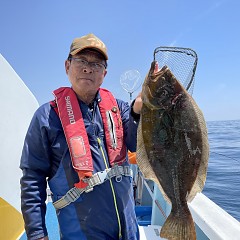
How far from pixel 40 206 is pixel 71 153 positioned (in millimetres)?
547

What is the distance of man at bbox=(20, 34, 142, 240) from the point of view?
2.11 meters

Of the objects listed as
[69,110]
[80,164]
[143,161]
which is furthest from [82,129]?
[143,161]

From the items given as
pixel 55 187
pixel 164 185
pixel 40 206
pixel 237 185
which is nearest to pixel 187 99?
pixel 164 185

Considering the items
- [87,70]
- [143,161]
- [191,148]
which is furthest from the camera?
[87,70]

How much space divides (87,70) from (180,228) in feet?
4.99

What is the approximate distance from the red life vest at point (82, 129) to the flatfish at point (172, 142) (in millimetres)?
343

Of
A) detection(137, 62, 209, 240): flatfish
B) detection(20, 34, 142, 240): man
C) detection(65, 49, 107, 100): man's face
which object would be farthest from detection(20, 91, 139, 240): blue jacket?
detection(65, 49, 107, 100): man's face

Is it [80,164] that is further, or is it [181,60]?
[181,60]

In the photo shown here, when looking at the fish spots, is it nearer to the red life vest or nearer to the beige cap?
the red life vest

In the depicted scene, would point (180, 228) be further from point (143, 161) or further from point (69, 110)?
point (69, 110)

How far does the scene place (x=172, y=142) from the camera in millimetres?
1989

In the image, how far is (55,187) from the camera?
7.14 feet

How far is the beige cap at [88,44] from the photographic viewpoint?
2252mm

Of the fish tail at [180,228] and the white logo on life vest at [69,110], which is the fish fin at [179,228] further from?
the white logo on life vest at [69,110]
